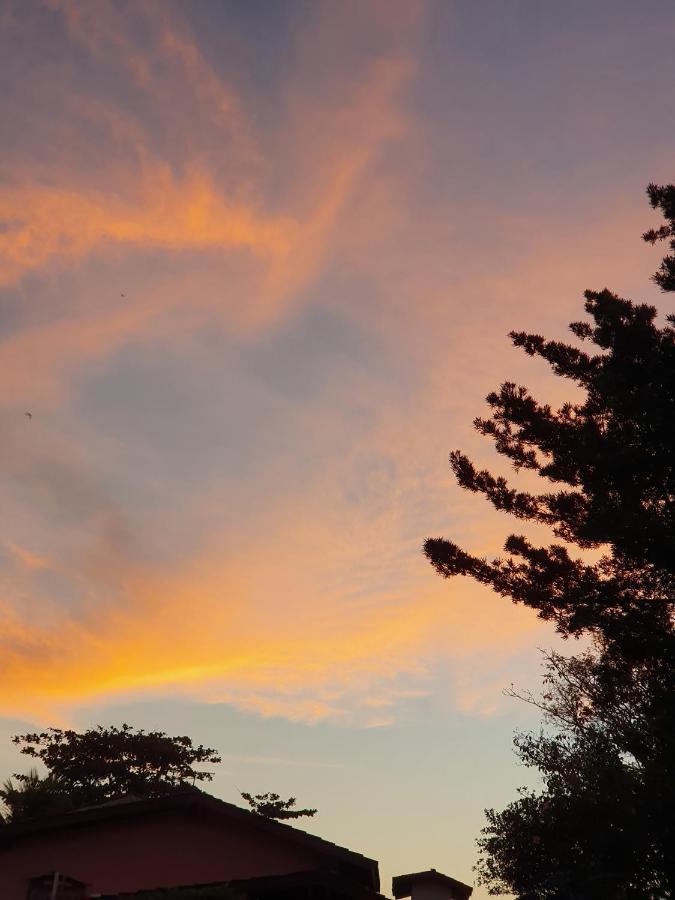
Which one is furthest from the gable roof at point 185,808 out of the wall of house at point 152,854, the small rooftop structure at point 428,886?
the small rooftop structure at point 428,886

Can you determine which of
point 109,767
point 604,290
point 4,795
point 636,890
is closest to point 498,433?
point 604,290

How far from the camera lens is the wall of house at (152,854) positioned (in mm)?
18562

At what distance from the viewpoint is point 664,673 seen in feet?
61.2

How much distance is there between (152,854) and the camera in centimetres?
1886

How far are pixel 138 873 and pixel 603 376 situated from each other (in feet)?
52.9

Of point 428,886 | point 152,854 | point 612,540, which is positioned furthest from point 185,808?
point 428,886

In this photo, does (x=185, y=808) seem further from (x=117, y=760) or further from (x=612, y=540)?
(x=117, y=760)

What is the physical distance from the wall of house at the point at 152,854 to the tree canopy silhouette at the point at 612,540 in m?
6.98

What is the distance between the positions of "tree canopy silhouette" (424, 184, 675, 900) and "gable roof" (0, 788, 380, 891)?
540 cm

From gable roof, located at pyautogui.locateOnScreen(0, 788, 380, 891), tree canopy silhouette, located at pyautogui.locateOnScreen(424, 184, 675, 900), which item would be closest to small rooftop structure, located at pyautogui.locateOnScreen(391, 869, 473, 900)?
tree canopy silhouette, located at pyautogui.locateOnScreen(424, 184, 675, 900)

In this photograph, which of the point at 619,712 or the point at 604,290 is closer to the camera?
the point at 604,290

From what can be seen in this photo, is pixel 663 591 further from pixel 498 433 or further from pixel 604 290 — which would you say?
pixel 604 290

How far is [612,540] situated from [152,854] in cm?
1300

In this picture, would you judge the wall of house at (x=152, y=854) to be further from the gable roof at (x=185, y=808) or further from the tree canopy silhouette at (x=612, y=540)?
the tree canopy silhouette at (x=612, y=540)
